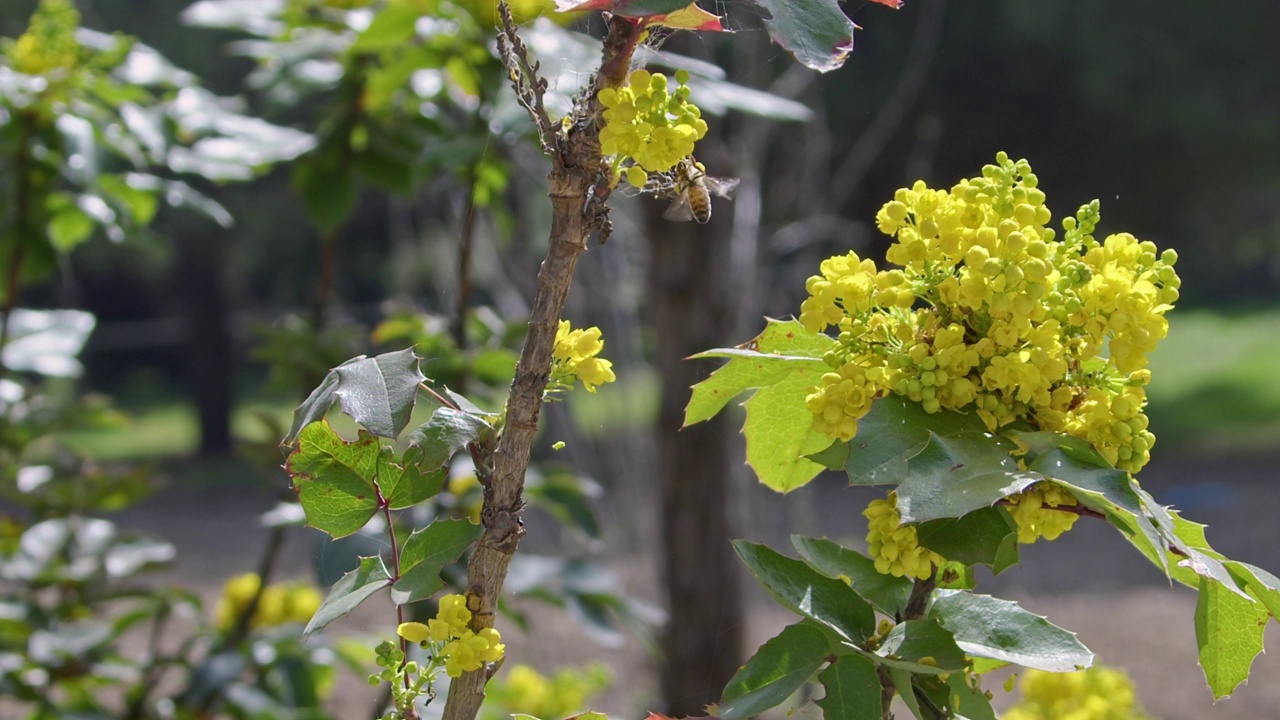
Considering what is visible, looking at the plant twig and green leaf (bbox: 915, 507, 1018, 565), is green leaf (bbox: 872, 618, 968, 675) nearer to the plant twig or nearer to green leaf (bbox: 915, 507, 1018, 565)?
green leaf (bbox: 915, 507, 1018, 565)

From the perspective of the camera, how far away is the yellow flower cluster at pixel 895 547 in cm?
48

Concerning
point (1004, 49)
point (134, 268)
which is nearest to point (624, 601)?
point (1004, 49)

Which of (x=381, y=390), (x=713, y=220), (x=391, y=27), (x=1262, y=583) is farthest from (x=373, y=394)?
(x=713, y=220)

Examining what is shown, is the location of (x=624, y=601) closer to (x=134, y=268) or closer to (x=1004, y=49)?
(x=1004, y=49)

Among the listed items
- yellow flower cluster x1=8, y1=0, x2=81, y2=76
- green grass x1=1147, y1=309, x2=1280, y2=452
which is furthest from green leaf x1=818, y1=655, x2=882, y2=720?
green grass x1=1147, y1=309, x2=1280, y2=452

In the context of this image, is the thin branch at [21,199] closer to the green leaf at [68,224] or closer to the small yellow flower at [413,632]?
the green leaf at [68,224]

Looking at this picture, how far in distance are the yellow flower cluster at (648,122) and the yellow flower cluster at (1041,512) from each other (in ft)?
0.70

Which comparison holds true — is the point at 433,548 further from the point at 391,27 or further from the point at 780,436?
the point at 391,27

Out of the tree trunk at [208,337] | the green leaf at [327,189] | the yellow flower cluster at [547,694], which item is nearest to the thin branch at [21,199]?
the green leaf at [327,189]

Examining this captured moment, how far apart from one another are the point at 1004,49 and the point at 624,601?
17.1 ft

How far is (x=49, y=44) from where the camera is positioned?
1229mm

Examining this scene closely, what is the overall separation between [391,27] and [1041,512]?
3.06ft

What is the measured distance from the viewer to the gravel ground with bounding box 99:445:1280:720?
3041mm

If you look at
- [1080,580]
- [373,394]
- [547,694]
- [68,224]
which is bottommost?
[1080,580]
